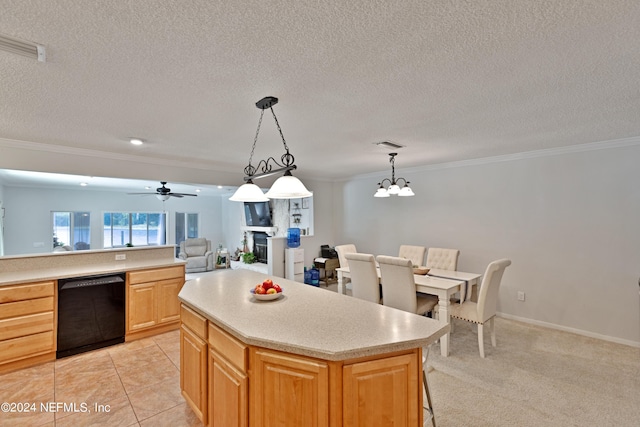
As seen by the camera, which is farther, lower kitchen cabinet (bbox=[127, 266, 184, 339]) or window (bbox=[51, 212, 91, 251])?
window (bbox=[51, 212, 91, 251])

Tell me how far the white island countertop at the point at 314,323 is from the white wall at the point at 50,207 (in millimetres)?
7678

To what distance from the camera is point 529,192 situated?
4184 millimetres

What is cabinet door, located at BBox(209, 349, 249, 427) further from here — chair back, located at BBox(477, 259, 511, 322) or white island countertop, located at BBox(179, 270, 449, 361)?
chair back, located at BBox(477, 259, 511, 322)

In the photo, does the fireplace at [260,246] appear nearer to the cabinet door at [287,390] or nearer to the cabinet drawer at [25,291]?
the cabinet drawer at [25,291]

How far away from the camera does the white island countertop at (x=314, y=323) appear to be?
4.76 feet

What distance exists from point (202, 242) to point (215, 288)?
22.4ft

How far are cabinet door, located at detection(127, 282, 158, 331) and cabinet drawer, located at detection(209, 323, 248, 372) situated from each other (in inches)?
94.1

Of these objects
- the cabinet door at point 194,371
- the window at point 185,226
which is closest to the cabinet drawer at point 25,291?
the cabinet door at point 194,371

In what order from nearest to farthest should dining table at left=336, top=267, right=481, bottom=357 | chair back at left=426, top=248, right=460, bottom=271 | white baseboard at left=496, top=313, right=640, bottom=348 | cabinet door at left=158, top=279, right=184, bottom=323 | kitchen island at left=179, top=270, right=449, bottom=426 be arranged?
1. kitchen island at left=179, top=270, right=449, bottom=426
2. dining table at left=336, top=267, right=481, bottom=357
3. white baseboard at left=496, top=313, right=640, bottom=348
4. cabinet door at left=158, top=279, right=184, bottom=323
5. chair back at left=426, top=248, right=460, bottom=271

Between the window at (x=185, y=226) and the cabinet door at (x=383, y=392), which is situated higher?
the window at (x=185, y=226)

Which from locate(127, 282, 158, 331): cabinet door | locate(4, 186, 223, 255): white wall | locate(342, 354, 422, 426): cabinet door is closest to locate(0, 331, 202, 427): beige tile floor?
locate(127, 282, 158, 331): cabinet door

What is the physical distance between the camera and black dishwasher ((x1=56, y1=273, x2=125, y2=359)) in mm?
3283

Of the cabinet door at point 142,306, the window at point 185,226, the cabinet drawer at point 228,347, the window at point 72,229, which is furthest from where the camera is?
the window at point 185,226

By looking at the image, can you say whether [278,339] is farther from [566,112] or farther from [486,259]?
[486,259]
